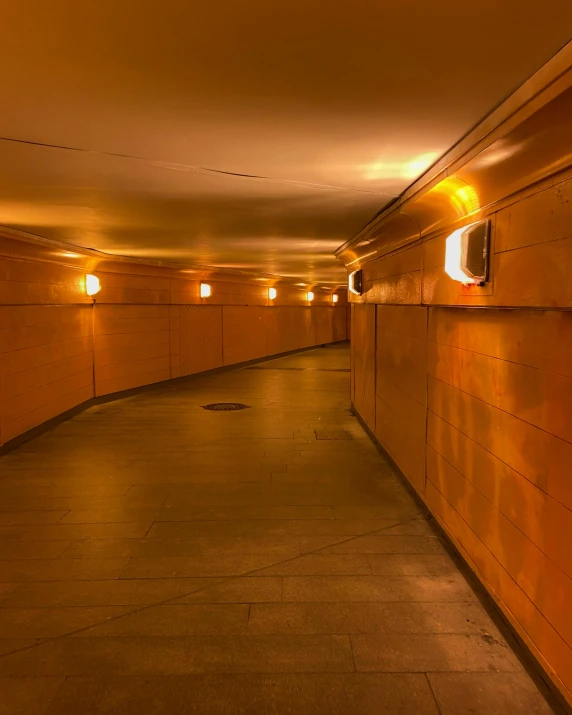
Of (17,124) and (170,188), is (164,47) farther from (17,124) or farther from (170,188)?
(170,188)

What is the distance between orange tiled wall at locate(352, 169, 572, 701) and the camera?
9.40ft

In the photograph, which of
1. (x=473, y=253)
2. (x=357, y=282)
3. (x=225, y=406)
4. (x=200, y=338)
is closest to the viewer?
(x=473, y=253)

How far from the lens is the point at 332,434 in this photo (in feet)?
29.6

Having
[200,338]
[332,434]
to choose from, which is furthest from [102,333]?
[332,434]

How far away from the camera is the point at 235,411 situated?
428 inches

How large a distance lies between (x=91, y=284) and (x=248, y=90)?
351 inches

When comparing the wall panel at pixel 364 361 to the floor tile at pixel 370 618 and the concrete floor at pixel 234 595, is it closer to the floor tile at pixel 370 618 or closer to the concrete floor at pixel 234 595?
the concrete floor at pixel 234 595

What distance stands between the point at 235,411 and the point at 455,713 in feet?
27.0

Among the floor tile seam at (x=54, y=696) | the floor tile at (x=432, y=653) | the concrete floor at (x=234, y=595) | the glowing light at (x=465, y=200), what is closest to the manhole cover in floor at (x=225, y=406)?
the concrete floor at (x=234, y=595)

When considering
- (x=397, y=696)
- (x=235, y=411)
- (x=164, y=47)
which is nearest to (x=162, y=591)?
(x=397, y=696)

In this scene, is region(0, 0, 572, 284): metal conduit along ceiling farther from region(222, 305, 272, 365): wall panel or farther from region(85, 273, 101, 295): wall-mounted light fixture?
region(222, 305, 272, 365): wall panel

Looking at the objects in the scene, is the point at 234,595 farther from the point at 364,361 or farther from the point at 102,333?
the point at 102,333

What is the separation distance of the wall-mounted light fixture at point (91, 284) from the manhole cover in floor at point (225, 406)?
306cm

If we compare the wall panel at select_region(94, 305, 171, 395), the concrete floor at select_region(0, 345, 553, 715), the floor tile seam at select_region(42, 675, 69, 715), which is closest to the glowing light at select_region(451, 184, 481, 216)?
the concrete floor at select_region(0, 345, 553, 715)
